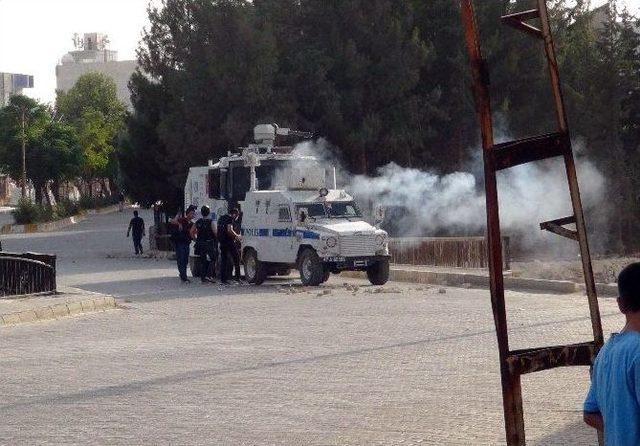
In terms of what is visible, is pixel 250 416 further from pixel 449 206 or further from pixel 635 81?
pixel 635 81

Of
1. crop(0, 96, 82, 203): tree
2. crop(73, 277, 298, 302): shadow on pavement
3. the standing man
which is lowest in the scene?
crop(73, 277, 298, 302): shadow on pavement

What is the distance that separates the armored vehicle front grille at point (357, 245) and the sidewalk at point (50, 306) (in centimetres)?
566

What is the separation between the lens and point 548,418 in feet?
32.5

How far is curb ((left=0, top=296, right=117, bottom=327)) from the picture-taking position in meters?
18.8

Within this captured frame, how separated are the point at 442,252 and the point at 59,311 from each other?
15047 millimetres

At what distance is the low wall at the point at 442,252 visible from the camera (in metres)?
32.4

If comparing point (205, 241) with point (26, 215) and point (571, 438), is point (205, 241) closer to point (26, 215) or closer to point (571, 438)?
point (571, 438)

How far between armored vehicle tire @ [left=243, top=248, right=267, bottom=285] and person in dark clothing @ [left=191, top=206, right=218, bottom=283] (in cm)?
74

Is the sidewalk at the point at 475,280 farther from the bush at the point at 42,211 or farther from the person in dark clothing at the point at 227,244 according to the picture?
Answer: the bush at the point at 42,211

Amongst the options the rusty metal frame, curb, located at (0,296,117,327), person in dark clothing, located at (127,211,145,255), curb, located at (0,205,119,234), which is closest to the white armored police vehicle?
curb, located at (0,296,117,327)

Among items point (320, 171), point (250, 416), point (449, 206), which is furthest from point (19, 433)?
point (449, 206)

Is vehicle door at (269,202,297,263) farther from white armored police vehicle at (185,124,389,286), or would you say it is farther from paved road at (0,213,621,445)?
paved road at (0,213,621,445)

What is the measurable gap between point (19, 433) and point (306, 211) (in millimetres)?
17558

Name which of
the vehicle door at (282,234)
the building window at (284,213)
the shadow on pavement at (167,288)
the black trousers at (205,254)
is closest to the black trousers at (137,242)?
the shadow on pavement at (167,288)
